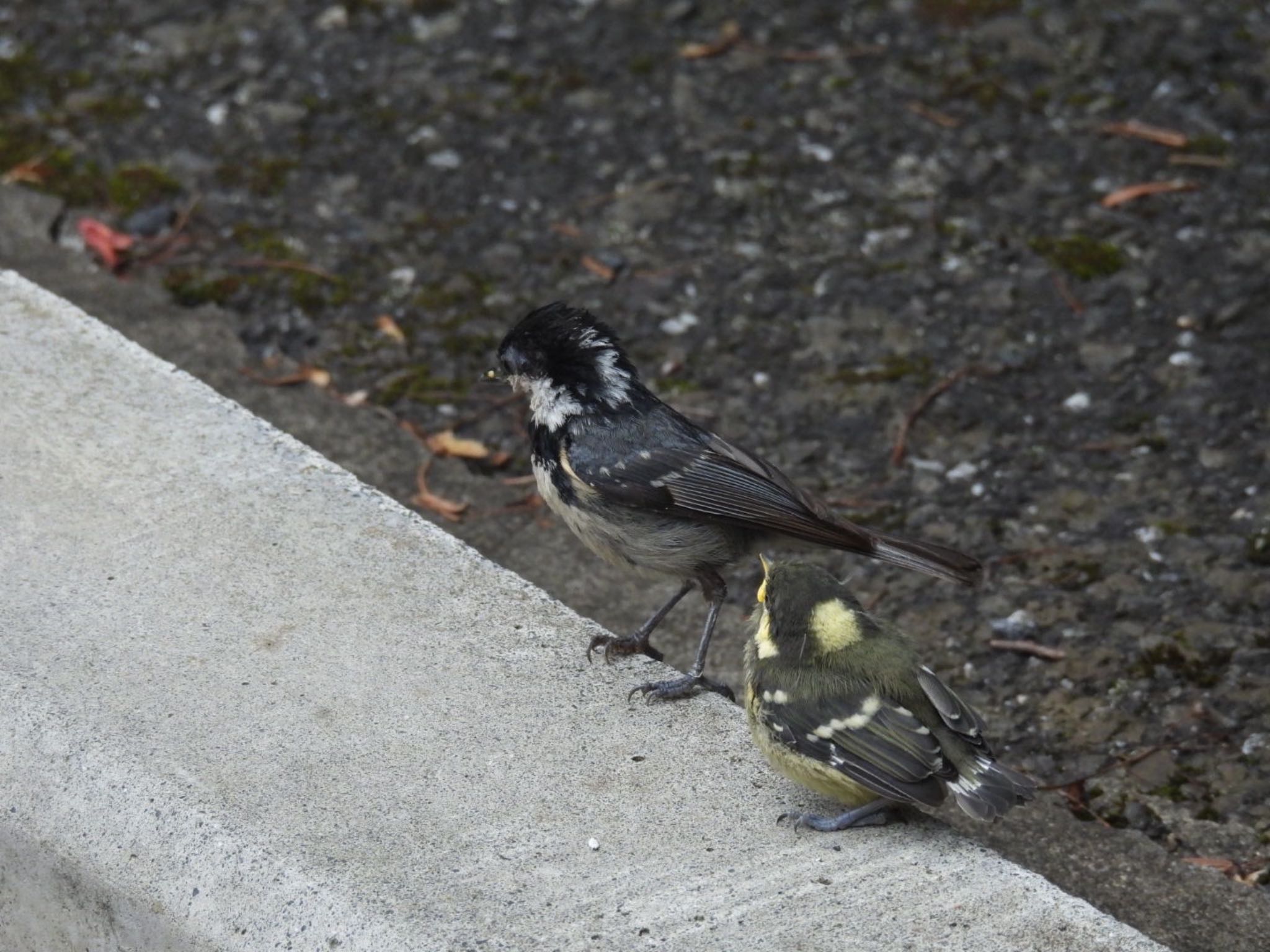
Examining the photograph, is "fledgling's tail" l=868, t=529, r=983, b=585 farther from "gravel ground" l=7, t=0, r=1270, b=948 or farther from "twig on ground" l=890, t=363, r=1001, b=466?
"twig on ground" l=890, t=363, r=1001, b=466

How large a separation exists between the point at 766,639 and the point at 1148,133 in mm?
4064

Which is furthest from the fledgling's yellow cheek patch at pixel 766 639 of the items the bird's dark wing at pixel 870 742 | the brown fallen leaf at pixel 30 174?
the brown fallen leaf at pixel 30 174

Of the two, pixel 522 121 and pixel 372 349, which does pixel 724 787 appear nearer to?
pixel 372 349

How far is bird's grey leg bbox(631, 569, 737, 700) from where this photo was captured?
363 centimetres

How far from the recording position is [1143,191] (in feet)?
20.7

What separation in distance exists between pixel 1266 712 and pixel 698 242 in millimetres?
2846

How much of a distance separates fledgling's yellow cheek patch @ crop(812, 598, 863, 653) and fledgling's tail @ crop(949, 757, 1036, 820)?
1.15 feet

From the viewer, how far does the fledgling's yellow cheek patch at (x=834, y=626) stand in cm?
329

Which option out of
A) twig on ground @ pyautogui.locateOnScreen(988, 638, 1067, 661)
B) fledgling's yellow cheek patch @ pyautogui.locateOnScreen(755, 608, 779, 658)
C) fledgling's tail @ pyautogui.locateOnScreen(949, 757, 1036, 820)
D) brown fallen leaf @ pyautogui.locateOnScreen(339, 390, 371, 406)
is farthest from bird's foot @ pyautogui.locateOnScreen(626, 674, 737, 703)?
brown fallen leaf @ pyautogui.locateOnScreen(339, 390, 371, 406)

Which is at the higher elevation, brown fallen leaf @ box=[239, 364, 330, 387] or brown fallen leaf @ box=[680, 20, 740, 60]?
brown fallen leaf @ box=[680, 20, 740, 60]

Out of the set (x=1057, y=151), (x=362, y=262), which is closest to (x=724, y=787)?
(x=362, y=262)

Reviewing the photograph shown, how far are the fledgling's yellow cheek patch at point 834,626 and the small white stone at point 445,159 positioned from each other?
12.3 feet

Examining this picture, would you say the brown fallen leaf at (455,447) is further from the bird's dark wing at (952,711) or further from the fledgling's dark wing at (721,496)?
the bird's dark wing at (952,711)

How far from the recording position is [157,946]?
3098mm
